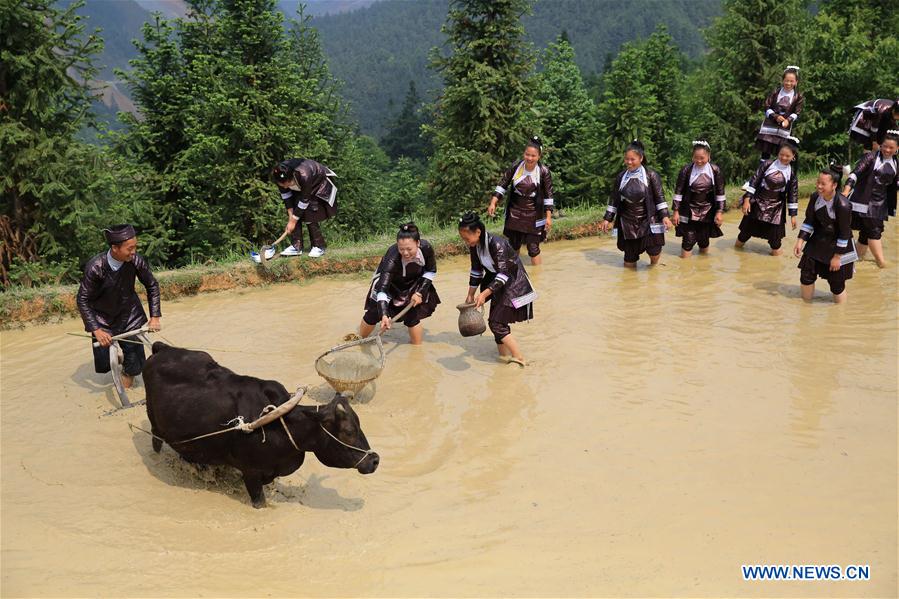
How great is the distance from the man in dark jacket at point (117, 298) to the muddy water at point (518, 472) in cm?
56

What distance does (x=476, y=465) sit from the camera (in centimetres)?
584

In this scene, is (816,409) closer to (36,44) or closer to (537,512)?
(537,512)

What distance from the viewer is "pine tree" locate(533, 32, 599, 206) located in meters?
31.8

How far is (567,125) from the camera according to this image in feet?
113

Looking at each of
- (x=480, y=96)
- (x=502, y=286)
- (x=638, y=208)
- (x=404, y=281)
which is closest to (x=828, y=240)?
(x=638, y=208)

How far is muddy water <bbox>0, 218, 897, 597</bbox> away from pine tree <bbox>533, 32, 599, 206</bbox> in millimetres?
22994

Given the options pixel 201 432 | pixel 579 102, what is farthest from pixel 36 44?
pixel 579 102

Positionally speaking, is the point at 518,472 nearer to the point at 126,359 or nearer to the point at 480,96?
the point at 126,359

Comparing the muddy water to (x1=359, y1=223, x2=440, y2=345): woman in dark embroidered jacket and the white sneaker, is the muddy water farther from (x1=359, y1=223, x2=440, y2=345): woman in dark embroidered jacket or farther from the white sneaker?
the white sneaker

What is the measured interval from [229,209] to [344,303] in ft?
33.4

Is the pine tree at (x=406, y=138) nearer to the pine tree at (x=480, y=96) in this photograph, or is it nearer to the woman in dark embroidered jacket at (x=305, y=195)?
the pine tree at (x=480, y=96)

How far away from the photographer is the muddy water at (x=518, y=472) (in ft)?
14.7

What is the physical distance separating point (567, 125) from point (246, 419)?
31621mm

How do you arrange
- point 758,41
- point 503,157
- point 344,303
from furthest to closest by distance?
point 758,41 → point 503,157 → point 344,303
